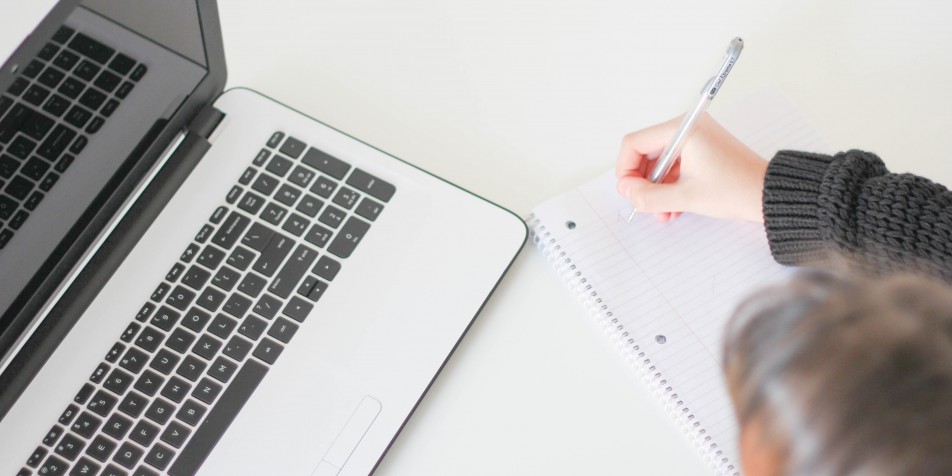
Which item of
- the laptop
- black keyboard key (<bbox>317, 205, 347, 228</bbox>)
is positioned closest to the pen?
the laptop

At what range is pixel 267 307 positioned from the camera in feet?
2.07

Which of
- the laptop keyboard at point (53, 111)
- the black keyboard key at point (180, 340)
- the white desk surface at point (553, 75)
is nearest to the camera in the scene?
the laptop keyboard at point (53, 111)

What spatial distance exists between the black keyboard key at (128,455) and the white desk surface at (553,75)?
0.26 metres

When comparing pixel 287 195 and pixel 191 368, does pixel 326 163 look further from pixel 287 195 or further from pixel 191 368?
pixel 191 368

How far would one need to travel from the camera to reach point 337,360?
624 millimetres

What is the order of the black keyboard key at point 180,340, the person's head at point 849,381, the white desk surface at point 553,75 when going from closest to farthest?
the person's head at point 849,381 < the black keyboard key at point 180,340 < the white desk surface at point 553,75

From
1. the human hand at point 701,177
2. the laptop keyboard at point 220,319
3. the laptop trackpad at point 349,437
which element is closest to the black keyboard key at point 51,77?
the laptop keyboard at point 220,319

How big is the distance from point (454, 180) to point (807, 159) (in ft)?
0.96

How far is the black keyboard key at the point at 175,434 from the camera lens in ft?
1.93

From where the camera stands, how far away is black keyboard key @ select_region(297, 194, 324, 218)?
67cm

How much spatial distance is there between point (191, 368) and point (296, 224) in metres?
0.14

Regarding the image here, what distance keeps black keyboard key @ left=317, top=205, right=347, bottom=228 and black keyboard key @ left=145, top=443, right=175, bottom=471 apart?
0.67 feet

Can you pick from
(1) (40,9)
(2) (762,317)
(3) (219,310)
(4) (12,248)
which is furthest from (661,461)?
(1) (40,9)

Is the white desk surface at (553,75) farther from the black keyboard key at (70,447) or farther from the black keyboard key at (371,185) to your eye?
the black keyboard key at (70,447)
